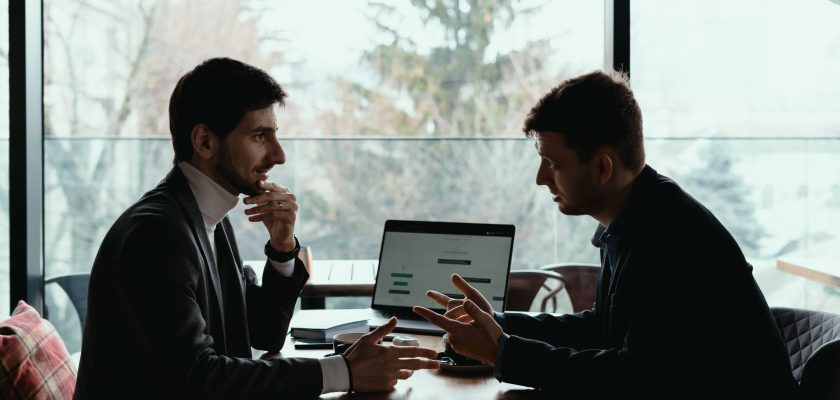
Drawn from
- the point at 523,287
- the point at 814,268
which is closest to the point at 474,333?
the point at 523,287

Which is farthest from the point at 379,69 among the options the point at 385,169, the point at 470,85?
the point at 385,169

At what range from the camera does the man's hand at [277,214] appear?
2.09 meters

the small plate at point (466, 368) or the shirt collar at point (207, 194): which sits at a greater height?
the shirt collar at point (207, 194)

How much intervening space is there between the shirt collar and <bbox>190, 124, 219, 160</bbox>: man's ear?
4 centimetres

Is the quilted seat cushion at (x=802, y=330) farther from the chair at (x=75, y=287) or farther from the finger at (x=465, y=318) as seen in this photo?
the chair at (x=75, y=287)

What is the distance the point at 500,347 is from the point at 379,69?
5.51m

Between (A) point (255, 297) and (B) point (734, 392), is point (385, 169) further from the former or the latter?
(B) point (734, 392)

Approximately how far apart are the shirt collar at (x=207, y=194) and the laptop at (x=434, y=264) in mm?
514

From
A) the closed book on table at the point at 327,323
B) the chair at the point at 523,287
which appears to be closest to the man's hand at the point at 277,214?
the closed book on table at the point at 327,323

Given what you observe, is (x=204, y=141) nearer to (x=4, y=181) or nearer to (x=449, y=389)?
(x=449, y=389)

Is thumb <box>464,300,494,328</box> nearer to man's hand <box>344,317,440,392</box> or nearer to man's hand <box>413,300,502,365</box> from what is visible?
man's hand <box>413,300,502,365</box>

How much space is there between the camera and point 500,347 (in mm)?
1658

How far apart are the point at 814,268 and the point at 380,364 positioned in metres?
2.52

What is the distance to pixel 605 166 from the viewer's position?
5.92 feet
